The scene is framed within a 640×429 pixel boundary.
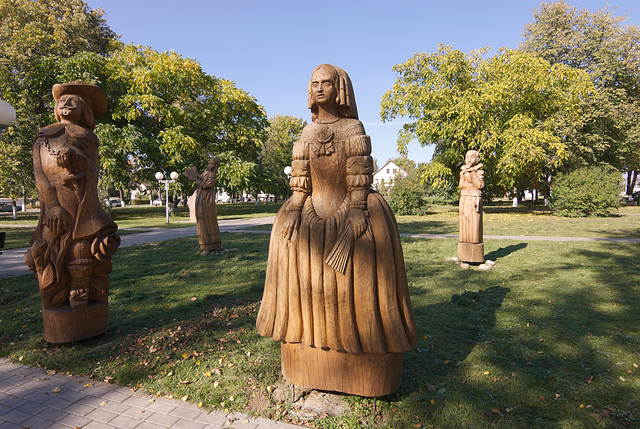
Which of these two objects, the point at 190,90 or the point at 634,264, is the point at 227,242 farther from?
the point at 190,90

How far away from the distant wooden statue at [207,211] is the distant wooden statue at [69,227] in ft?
19.3

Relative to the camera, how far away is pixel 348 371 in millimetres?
2938

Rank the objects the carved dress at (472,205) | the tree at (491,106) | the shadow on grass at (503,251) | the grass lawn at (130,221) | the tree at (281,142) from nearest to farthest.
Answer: the carved dress at (472,205) < the shadow on grass at (503,251) < the grass lawn at (130,221) < the tree at (491,106) < the tree at (281,142)

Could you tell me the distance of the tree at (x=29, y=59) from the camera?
72.3 ft

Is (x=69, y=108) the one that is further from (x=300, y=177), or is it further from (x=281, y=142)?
(x=281, y=142)

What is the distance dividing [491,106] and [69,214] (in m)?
24.6

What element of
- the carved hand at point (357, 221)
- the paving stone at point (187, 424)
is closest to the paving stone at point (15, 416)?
the paving stone at point (187, 424)

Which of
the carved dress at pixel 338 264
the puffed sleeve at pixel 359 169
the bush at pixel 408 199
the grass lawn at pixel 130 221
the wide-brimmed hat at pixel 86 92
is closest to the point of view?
the carved dress at pixel 338 264

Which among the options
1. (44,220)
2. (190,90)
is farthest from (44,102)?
(44,220)

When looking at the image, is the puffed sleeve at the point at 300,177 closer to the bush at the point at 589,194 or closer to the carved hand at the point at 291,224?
the carved hand at the point at 291,224

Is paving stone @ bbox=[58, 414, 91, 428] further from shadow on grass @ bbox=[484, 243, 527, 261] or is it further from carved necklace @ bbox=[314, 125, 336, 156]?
shadow on grass @ bbox=[484, 243, 527, 261]

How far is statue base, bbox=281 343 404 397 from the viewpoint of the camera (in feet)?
9.55

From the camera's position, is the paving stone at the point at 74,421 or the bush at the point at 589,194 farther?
the bush at the point at 589,194

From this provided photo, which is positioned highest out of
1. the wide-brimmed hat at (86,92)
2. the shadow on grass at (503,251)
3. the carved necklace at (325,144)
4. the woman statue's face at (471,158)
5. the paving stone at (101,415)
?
the wide-brimmed hat at (86,92)
